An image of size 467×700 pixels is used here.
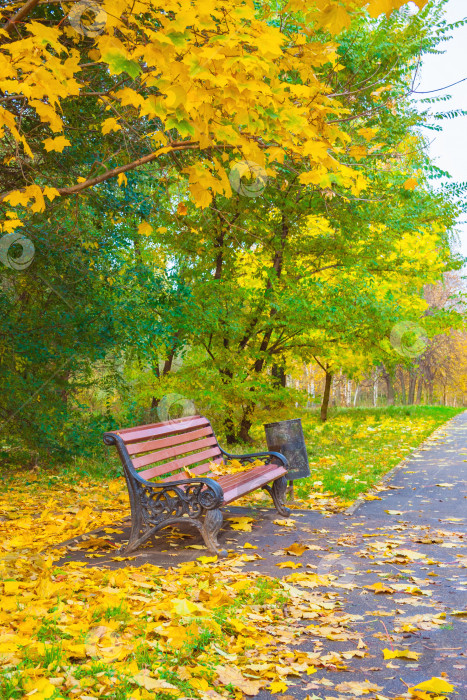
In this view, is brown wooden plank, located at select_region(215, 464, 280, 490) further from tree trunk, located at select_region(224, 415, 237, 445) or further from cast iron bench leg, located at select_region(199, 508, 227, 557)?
tree trunk, located at select_region(224, 415, 237, 445)

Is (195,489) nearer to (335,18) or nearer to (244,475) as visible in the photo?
(244,475)

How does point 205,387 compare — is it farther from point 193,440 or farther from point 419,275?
point 419,275

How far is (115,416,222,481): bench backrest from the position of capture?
503 centimetres

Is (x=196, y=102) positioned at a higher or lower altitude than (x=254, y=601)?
higher

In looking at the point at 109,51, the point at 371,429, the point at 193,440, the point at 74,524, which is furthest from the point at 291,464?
the point at 371,429

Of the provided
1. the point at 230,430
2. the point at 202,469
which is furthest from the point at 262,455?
the point at 230,430

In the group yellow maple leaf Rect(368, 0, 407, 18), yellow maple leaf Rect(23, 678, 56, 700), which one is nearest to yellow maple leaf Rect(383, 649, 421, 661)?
yellow maple leaf Rect(23, 678, 56, 700)

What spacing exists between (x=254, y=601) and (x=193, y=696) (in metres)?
1.17

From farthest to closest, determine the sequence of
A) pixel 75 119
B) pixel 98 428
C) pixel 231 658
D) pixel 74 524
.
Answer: pixel 98 428 < pixel 75 119 < pixel 74 524 < pixel 231 658

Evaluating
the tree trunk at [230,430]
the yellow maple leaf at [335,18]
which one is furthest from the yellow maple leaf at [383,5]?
the tree trunk at [230,430]

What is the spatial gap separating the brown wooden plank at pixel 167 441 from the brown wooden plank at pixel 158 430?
0.05 metres

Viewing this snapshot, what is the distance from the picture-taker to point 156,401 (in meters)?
11.8

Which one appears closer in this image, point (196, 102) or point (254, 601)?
point (196, 102)

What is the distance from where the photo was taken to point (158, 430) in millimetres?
5445
